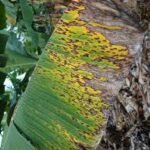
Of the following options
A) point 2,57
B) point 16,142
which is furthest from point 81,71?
point 2,57

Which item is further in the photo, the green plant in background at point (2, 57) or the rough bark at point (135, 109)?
the green plant in background at point (2, 57)

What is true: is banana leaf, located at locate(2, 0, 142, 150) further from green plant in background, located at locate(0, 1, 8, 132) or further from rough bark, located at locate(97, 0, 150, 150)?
green plant in background, located at locate(0, 1, 8, 132)

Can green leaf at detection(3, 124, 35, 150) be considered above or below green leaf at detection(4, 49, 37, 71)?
below

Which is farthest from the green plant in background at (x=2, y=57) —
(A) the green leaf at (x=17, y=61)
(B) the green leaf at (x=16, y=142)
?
(B) the green leaf at (x=16, y=142)

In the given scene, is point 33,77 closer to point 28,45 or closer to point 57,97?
point 57,97

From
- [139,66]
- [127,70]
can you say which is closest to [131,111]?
[139,66]

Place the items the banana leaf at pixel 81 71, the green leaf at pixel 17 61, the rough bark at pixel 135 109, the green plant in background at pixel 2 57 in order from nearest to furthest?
the banana leaf at pixel 81 71, the rough bark at pixel 135 109, the green plant in background at pixel 2 57, the green leaf at pixel 17 61

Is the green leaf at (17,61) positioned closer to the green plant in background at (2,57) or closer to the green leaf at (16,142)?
the green plant in background at (2,57)

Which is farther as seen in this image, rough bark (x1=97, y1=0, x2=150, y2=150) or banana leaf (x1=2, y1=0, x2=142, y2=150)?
rough bark (x1=97, y1=0, x2=150, y2=150)

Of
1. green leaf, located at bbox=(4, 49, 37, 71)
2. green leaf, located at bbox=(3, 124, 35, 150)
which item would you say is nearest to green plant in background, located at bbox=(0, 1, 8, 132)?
green leaf, located at bbox=(4, 49, 37, 71)

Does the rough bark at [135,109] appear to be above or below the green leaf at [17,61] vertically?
below

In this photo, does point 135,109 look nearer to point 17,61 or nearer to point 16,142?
point 16,142
